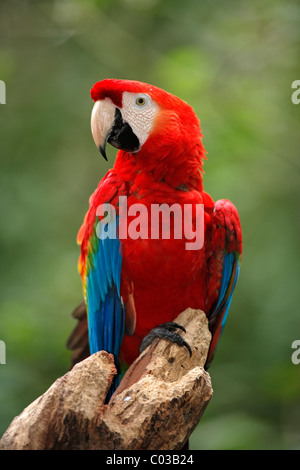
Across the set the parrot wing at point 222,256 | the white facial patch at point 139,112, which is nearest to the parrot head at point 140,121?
the white facial patch at point 139,112

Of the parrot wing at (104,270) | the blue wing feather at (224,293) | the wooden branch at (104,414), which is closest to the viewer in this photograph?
the wooden branch at (104,414)

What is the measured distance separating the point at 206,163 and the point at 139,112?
1123 mm

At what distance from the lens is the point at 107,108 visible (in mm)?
1604

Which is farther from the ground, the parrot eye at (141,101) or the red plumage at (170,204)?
the parrot eye at (141,101)

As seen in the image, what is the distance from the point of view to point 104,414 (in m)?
1.08

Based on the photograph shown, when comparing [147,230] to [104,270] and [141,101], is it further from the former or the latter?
[141,101]

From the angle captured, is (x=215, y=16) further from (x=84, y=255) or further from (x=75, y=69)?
(x=84, y=255)

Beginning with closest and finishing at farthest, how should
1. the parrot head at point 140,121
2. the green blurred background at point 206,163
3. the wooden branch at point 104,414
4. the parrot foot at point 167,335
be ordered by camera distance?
the wooden branch at point 104,414 < the parrot foot at point 167,335 < the parrot head at point 140,121 < the green blurred background at point 206,163

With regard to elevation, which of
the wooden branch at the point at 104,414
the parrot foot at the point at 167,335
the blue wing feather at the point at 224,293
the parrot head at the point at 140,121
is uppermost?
the parrot head at the point at 140,121

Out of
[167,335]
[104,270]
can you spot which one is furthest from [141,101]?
[167,335]

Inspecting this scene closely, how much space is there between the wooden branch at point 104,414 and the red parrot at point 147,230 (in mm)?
381

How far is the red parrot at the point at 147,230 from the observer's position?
161 cm

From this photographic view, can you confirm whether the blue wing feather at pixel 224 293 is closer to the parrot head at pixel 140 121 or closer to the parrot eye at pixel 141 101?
the parrot head at pixel 140 121

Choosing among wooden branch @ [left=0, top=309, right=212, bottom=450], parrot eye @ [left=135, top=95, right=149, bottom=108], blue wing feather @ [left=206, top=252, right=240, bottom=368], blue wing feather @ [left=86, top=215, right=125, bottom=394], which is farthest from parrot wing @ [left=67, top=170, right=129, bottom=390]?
wooden branch @ [left=0, top=309, right=212, bottom=450]
